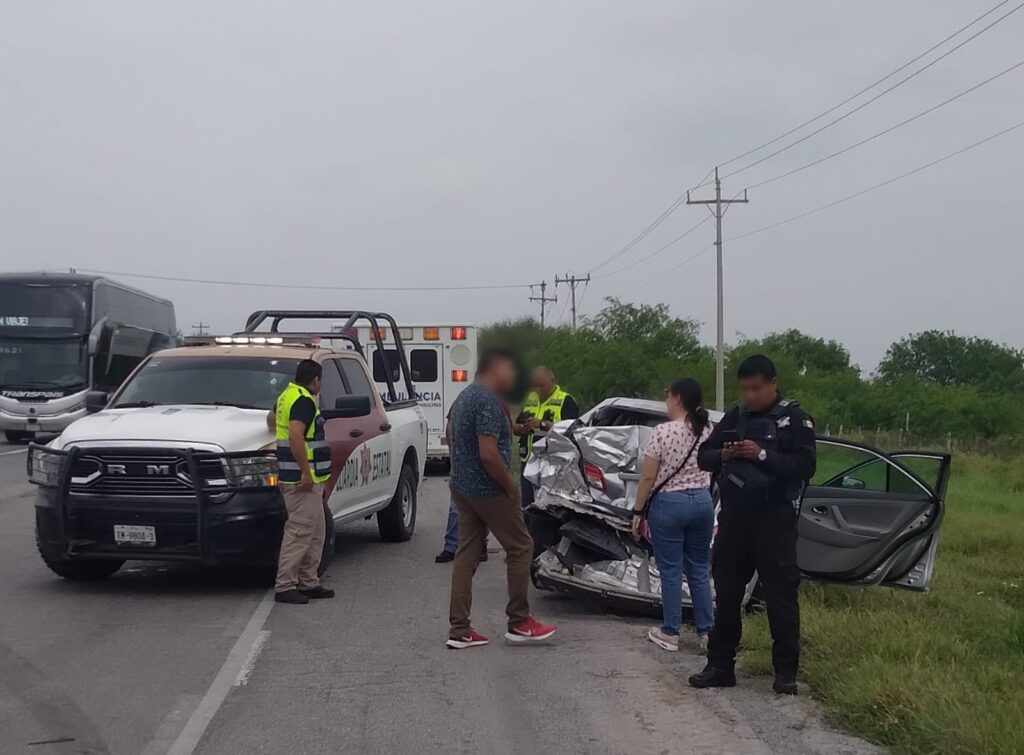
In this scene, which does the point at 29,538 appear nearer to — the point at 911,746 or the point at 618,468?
the point at 618,468

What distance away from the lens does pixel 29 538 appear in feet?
40.6

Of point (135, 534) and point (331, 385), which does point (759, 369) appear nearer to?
point (135, 534)

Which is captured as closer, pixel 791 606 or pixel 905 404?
pixel 791 606

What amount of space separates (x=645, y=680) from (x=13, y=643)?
13.2 feet

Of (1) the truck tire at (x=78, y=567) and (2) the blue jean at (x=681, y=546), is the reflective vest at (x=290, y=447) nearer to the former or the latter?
(1) the truck tire at (x=78, y=567)

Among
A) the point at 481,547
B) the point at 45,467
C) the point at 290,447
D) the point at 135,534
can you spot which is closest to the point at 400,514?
the point at 290,447

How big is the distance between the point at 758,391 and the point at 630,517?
2.49 metres

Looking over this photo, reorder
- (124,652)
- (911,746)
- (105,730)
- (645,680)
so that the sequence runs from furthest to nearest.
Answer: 1. (124,652)
2. (645,680)
3. (105,730)
4. (911,746)

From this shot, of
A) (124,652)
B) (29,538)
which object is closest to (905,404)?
(29,538)

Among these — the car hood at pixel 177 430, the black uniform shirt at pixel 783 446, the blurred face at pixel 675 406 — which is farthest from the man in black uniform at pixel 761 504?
the car hood at pixel 177 430

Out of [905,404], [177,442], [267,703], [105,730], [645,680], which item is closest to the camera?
[105,730]

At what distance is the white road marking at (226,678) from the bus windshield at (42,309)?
67.6 feet

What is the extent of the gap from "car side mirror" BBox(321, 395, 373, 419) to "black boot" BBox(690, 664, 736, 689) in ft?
13.6

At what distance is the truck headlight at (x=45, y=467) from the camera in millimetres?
9055
